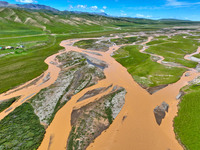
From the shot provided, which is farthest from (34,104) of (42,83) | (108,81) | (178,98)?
(178,98)

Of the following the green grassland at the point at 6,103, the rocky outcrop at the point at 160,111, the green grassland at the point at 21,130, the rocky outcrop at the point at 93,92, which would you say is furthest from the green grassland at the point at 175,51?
the green grassland at the point at 6,103

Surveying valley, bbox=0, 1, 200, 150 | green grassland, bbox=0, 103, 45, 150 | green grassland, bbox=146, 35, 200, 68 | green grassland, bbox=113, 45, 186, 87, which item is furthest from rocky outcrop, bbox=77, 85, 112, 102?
green grassland, bbox=146, 35, 200, 68

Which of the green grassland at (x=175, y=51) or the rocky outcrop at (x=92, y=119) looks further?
the green grassland at (x=175, y=51)

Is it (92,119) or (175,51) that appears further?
(175,51)

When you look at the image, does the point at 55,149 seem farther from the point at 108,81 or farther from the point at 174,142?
the point at 108,81

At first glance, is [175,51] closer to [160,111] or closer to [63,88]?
[160,111]

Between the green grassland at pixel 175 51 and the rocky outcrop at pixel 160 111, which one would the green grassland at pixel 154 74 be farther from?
the green grassland at pixel 175 51

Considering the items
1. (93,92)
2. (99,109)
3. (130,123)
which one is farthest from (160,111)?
(93,92)
